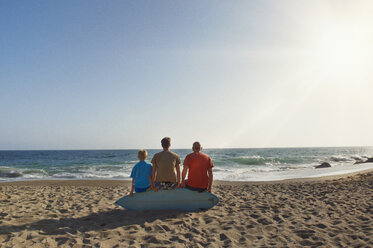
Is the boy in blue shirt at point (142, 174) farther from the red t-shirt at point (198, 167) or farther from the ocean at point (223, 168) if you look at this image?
the ocean at point (223, 168)

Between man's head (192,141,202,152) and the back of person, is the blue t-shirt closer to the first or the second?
the back of person

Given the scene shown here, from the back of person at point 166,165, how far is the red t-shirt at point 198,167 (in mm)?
296

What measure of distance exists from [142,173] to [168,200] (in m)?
0.79

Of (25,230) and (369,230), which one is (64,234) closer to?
Result: (25,230)

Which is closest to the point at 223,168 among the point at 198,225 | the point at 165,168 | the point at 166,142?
the point at 165,168

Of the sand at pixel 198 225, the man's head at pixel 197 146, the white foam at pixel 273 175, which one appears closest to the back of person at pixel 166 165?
the man's head at pixel 197 146

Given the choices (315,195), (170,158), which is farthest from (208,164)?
(315,195)

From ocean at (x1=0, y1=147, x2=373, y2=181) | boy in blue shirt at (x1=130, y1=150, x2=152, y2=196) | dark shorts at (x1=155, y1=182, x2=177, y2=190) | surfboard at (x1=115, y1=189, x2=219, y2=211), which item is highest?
boy in blue shirt at (x1=130, y1=150, x2=152, y2=196)

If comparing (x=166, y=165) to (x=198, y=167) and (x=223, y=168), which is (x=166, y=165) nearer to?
(x=198, y=167)

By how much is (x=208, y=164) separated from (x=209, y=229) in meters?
1.37

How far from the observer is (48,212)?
5457mm

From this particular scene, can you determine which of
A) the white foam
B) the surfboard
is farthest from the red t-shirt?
the white foam

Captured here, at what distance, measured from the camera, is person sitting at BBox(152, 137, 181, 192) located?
5043 mm

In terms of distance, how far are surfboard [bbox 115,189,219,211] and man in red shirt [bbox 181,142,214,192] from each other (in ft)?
0.52
